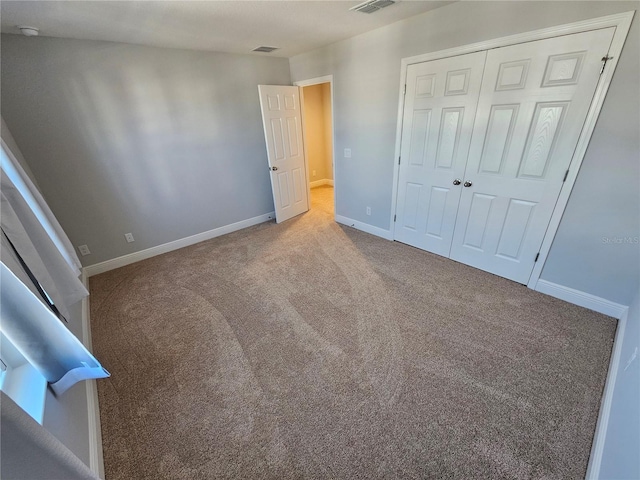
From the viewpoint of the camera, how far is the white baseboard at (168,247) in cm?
300

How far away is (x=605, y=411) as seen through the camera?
138 cm

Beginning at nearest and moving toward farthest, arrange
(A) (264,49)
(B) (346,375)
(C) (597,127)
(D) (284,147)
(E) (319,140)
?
(B) (346,375) → (C) (597,127) → (A) (264,49) → (D) (284,147) → (E) (319,140)

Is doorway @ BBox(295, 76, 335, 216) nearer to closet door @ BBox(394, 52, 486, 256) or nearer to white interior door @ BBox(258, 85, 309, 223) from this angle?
white interior door @ BBox(258, 85, 309, 223)

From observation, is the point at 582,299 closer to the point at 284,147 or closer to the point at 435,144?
the point at 435,144

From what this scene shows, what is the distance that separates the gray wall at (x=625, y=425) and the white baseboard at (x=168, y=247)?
3.93 metres

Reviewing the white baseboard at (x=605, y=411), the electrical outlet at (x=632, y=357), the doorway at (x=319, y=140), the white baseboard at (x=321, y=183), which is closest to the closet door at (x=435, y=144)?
the white baseboard at (x=605, y=411)

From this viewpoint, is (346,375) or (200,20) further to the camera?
(200,20)

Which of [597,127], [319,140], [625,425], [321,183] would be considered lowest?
[321,183]

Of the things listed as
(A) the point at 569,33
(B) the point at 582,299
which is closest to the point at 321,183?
(A) the point at 569,33

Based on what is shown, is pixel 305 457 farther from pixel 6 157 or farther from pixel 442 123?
pixel 442 123

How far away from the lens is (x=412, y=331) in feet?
6.62

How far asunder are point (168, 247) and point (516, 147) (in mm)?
3922

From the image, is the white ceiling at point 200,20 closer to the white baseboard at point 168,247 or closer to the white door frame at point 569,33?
the white door frame at point 569,33

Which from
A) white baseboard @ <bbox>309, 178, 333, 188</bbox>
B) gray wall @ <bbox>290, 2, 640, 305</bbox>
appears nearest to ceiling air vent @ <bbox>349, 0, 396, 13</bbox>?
gray wall @ <bbox>290, 2, 640, 305</bbox>
